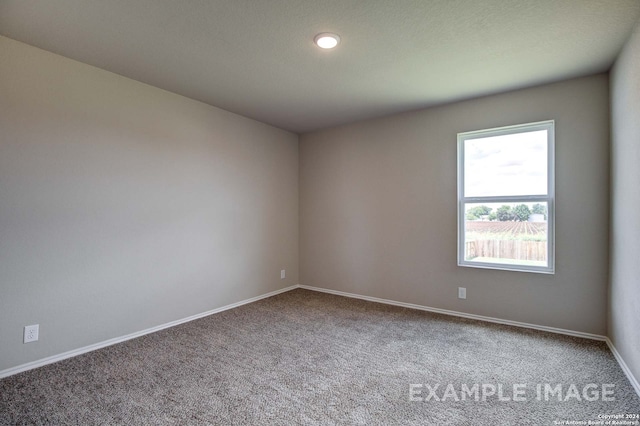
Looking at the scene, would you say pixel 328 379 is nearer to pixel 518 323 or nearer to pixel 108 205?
pixel 518 323

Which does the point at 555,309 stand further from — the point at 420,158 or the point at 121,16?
the point at 121,16

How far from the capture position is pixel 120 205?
295 centimetres

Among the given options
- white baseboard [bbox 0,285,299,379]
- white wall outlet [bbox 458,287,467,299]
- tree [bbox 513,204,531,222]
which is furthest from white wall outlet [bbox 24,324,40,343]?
tree [bbox 513,204,531,222]

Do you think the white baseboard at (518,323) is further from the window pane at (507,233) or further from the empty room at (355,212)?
the window pane at (507,233)

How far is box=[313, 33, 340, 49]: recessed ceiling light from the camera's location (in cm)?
227

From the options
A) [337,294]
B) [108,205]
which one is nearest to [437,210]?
[337,294]

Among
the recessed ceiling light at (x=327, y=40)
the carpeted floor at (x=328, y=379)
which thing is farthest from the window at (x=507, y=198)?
the recessed ceiling light at (x=327, y=40)

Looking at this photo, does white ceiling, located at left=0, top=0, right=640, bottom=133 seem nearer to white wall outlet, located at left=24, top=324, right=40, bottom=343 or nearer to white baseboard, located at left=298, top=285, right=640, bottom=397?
white wall outlet, located at left=24, top=324, right=40, bottom=343

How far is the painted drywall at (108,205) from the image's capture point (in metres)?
2.38

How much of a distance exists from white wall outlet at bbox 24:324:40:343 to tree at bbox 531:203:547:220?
15.3 feet

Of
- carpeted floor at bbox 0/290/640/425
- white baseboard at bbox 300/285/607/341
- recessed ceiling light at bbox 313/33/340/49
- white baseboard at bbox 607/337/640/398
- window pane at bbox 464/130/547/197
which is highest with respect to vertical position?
recessed ceiling light at bbox 313/33/340/49

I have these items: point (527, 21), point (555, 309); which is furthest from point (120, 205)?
point (555, 309)

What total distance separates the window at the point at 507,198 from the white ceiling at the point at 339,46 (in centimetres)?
57

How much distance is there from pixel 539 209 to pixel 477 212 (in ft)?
1.96
